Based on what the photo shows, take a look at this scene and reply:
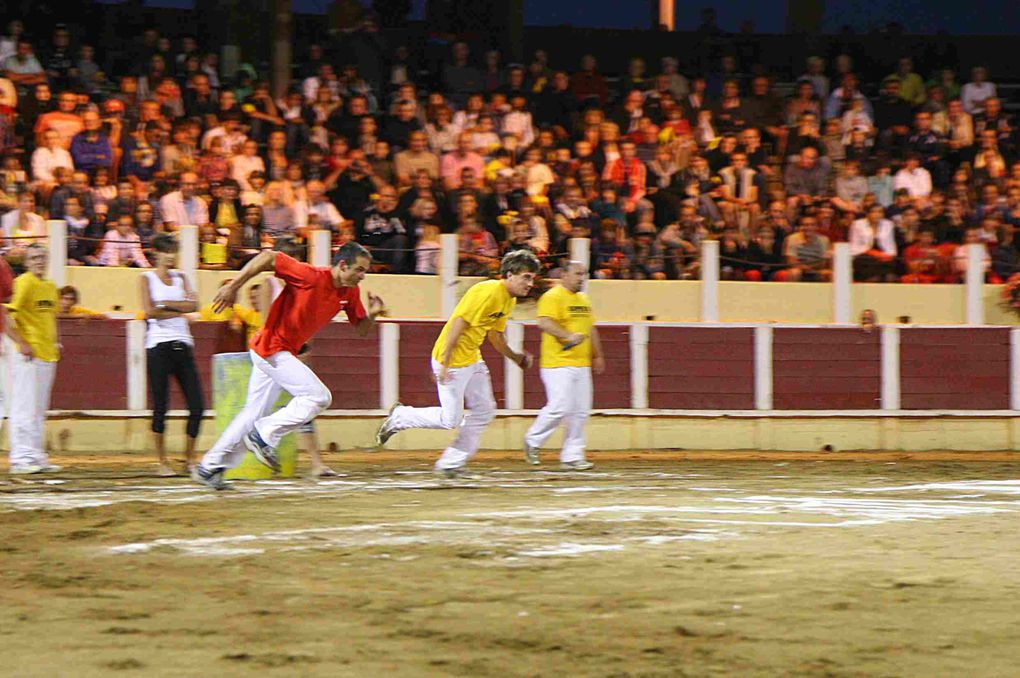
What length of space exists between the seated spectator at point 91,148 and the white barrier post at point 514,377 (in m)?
4.29

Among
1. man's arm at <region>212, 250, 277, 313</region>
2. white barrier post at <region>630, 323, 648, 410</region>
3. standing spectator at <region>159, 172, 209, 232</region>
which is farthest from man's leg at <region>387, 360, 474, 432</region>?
white barrier post at <region>630, 323, 648, 410</region>

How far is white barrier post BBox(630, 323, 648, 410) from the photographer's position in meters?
15.6

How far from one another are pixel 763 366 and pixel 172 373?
7.01m

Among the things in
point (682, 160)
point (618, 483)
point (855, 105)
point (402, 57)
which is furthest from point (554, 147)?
point (618, 483)

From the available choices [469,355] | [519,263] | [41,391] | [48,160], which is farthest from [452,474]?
[48,160]

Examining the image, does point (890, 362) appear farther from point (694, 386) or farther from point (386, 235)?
point (386, 235)

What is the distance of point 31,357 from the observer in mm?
11062

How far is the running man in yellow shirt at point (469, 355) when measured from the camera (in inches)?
403

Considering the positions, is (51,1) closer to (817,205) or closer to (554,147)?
(554,147)

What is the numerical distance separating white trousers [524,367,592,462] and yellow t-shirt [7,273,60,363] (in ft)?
12.3

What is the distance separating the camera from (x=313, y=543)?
293 inches

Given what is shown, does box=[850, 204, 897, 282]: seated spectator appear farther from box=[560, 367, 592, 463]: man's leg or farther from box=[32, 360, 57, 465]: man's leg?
box=[32, 360, 57, 465]: man's leg

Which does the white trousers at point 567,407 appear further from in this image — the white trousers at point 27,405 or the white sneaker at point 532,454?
the white trousers at point 27,405

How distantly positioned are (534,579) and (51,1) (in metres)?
14.6
